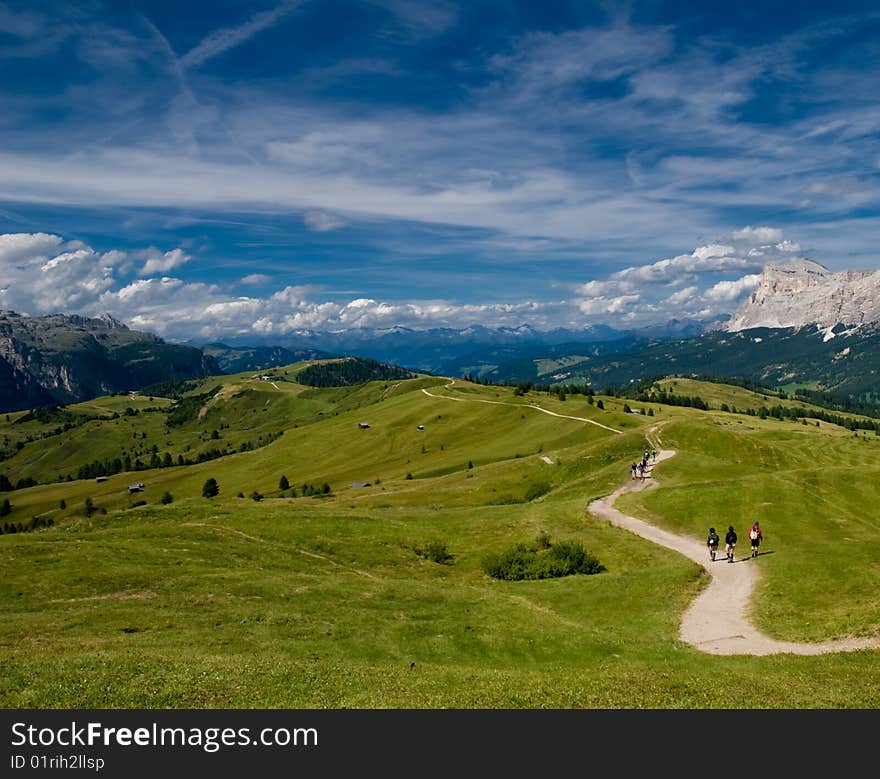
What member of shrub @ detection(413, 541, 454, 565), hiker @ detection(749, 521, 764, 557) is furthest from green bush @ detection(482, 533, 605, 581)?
hiker @ detection(749, 521, 764, 557)

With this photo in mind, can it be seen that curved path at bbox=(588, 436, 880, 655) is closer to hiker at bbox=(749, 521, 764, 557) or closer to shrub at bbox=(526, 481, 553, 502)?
hiker at bbox=(749, 521, 764, 557)

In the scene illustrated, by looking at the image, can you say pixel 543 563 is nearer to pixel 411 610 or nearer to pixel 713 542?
pixel 713 542

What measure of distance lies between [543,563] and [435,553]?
11.6 m

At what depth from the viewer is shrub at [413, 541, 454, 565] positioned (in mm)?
58250

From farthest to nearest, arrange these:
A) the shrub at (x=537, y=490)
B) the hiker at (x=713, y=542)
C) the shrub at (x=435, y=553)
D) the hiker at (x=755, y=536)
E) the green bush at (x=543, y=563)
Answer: the shrub at (x=537, y=490) < the shrub at (x=435, y=553) < the green bush at (x=543, y=563) < the hiker at (x=713, y=542) < the hiker at (x=755, y=536)

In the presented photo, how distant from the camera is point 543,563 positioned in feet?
174

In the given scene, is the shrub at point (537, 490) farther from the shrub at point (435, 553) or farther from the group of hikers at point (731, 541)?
the group of hikers at point (731, 541)

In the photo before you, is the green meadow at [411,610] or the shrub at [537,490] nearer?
the green meadow at [411,610]

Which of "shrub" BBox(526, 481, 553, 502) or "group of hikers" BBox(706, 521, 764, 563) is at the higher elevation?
"group of hikers" BBox(706, 521, 764, 563)

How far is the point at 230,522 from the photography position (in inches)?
2429

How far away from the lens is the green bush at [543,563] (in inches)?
2058

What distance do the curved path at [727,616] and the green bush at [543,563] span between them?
9.72 m

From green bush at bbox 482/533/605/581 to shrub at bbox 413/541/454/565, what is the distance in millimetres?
3970

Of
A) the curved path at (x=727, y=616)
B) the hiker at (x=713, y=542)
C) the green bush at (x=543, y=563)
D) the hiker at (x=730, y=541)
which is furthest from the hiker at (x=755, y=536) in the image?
the green bush at (x=543, y=563)
